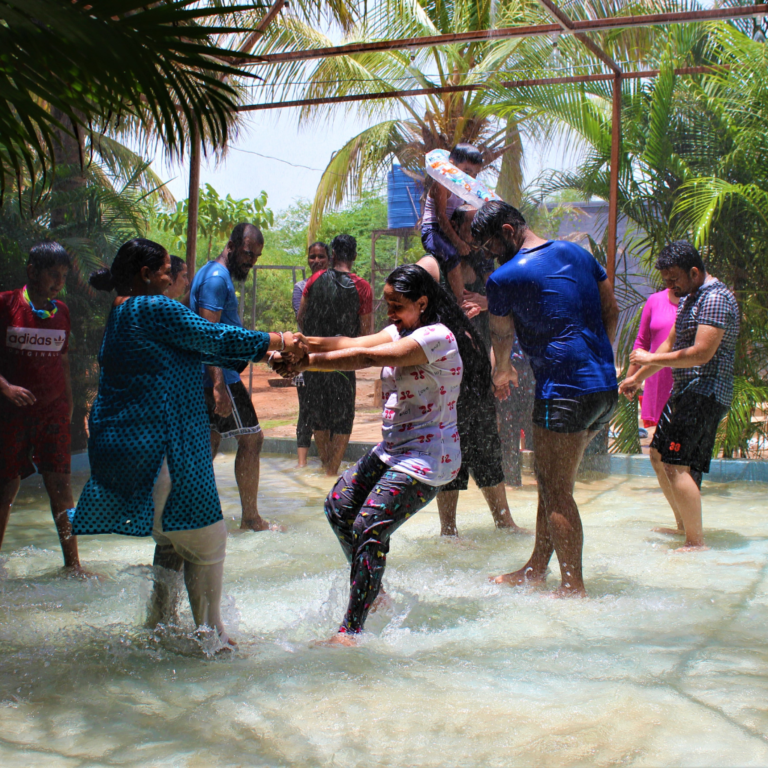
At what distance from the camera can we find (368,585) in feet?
10.5

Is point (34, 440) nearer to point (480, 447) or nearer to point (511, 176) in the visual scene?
point (480, 447)

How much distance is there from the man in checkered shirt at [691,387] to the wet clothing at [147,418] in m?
2.67

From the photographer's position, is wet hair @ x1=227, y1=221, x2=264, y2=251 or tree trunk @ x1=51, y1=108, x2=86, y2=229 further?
tree trunk @ x1=51, y1=108, x2=86, y2=229

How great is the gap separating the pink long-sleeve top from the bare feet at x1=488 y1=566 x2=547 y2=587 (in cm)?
197

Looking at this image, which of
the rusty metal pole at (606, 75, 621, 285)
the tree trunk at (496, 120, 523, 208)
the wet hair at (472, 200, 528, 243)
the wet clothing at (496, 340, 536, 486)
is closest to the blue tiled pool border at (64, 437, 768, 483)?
the wet clothing at (496, 340, 536, 486)

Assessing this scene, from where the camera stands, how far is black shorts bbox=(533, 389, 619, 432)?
381 cm

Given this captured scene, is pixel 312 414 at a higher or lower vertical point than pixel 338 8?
lower

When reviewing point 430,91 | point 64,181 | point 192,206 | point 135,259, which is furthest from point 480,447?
point 64,181

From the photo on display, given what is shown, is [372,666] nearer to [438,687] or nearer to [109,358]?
[438,687]

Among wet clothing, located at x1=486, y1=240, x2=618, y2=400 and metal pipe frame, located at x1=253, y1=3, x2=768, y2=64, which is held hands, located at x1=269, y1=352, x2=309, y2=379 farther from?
metal pipe frame, located at x1=253, y1=3, x2=768, y2=64

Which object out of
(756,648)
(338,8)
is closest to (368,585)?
(756,648)

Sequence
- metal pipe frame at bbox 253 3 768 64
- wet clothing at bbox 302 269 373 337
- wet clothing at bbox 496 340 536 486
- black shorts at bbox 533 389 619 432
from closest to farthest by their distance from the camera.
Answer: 1. black shorts at bbox 533 389 619 432
2. metal pipe frame at bbox 253 3 768 64
3. wet clothing at bbox 496 340 536 486
4. wet clothing at bbox 302 269 373 337

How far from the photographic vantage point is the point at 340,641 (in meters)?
3.20

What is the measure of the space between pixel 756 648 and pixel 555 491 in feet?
3.41
